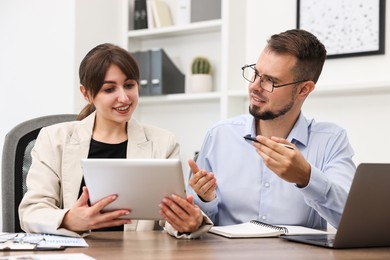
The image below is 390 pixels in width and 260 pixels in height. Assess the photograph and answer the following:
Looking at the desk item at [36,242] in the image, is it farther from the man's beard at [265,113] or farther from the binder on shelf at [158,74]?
the binder on shelf at [158,74]

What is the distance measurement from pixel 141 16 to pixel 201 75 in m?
0.65

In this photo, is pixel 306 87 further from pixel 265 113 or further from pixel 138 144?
pixel 138 144

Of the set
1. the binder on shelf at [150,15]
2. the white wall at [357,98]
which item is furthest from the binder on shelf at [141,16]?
the white wall at [357,98]

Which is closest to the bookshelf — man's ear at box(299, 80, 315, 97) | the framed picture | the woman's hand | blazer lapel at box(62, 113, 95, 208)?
the framed picture

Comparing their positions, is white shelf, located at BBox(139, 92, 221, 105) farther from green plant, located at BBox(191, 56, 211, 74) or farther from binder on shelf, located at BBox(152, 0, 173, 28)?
binder on shelf, located at BBox(152, 0, 173, 28)

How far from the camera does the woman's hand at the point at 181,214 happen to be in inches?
70.1

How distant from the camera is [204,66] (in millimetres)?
4016

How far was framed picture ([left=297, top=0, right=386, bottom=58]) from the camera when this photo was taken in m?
3.40

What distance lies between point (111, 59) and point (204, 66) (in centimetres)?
181

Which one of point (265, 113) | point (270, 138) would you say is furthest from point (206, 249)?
point (265, 113)

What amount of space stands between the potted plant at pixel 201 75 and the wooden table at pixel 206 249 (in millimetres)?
2248

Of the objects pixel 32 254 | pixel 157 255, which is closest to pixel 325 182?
pixel 157 255

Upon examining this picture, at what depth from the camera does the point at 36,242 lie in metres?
1.58

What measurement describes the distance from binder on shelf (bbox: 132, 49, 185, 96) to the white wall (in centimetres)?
75
